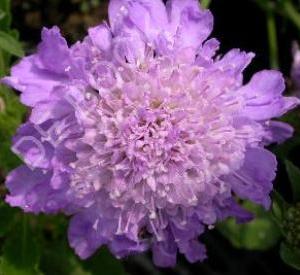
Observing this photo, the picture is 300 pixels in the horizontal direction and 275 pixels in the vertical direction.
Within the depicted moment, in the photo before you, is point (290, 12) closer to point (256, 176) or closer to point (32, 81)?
point (256, 176)

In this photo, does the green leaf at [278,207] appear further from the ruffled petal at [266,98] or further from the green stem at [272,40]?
the green stem at [272,40]

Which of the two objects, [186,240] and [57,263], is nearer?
[186,240]

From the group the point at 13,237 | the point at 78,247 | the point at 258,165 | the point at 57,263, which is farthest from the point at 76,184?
the point at 57,263

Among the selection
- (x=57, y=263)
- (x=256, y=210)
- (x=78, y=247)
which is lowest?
(x=57, y=263)

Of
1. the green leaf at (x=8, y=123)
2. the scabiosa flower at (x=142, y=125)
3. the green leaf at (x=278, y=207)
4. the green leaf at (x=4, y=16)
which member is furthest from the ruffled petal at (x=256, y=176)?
the green leaf at (x=4, y=16)

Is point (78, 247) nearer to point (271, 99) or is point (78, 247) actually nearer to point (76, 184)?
point (76, 184)

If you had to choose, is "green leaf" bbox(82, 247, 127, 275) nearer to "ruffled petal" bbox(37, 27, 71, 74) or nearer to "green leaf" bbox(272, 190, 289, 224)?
"green leaf" bbox(272, 190, 289, 224)

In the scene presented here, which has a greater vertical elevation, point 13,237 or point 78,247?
point 78,247
